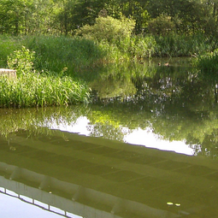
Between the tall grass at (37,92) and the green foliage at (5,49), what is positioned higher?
the green foliage at (5,49)

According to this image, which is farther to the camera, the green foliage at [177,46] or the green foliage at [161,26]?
the green foliage at [161,26]

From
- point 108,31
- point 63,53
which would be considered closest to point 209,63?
point 63,53

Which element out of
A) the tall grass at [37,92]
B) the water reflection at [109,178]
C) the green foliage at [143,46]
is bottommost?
the water reflection at [109,178]

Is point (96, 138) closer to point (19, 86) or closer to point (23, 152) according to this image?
point (23, 152)

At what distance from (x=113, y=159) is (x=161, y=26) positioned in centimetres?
2727

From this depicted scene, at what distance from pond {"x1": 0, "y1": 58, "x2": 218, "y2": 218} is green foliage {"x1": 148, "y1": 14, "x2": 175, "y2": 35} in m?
22.0

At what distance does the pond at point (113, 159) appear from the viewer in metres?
3.70

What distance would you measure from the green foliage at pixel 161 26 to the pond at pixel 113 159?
867 inches

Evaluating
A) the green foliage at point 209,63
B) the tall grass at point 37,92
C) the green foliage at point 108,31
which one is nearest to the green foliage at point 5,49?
the tall grass at point 37,92

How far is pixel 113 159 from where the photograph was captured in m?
5.05

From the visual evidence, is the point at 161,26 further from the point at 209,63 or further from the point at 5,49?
the point at 5,49

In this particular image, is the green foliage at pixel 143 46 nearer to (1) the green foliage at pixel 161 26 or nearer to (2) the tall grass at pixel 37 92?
(1) the green foliage at pixel 161 26

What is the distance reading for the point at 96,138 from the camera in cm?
618

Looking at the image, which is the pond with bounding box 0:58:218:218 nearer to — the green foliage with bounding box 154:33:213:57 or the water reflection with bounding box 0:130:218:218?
the water reflection with bounding box 0:130:218:218
